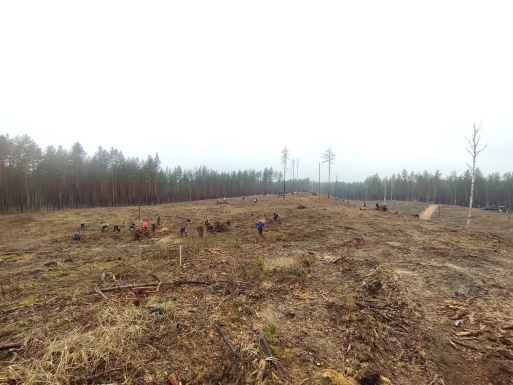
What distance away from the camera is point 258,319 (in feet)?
19.6

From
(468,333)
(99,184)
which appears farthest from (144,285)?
(99,184)

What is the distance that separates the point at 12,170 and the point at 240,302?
193 ft

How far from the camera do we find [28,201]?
47.4 metres

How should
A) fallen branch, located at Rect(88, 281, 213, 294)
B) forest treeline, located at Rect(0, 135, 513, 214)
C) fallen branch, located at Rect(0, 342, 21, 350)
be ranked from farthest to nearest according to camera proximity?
forest treeline, located at Rect(0, 135, 513, 214)
fallen branch, located at Rect(88, 281, 213, 294)
fallen branch, located at Rect(0, 342, 21, 350)

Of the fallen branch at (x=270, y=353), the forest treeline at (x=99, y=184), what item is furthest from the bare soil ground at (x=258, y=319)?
the forest treeline at (x=99, y=184)

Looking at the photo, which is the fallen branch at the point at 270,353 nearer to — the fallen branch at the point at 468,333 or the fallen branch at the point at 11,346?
the fallen branch at the point at 11,346

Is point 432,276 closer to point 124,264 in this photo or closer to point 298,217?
point 124,264

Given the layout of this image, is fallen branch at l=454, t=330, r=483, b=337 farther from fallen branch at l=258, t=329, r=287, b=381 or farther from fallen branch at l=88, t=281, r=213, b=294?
fallen branch at l=88, t=281, r=213, b=294

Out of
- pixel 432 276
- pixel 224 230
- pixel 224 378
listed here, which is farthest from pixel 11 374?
pixel 224 230

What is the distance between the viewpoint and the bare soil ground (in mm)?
4242

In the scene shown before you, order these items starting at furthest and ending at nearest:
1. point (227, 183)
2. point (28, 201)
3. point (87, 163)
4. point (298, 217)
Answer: point (227, 183) < point (87, 163) < point (28, 201) < point (298, 217)

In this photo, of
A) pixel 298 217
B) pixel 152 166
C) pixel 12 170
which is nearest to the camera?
pixel 298 217

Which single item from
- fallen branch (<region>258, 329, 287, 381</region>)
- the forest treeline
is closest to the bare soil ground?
fallen branch (<region>258, 329, 287, 381</region>)

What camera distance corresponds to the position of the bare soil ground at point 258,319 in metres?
4.24
